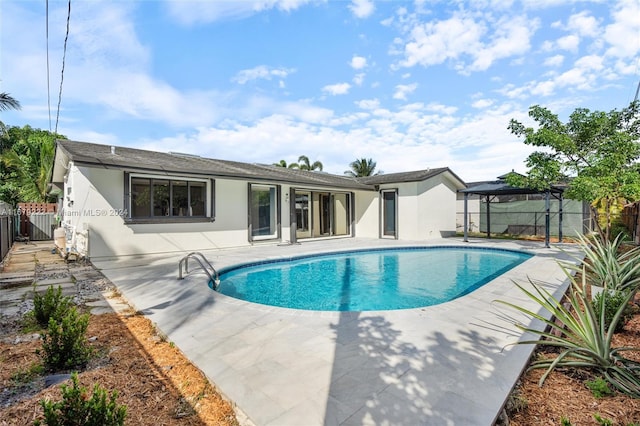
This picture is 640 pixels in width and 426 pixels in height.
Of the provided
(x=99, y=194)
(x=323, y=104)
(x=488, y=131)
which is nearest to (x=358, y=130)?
(x=323, y=104)

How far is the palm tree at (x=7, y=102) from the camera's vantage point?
11.2 metres

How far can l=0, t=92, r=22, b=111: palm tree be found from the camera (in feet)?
36.7

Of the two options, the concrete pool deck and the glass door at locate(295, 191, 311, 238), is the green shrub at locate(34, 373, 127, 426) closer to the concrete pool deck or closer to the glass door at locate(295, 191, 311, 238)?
the concrete pool deck

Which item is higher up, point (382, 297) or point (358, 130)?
point (358, 130)

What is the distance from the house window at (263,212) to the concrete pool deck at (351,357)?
778cm

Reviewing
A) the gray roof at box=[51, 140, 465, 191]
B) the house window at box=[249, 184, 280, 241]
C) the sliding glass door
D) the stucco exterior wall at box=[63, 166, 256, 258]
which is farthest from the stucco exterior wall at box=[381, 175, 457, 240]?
the stucco exterior wall at box=[63, 166, 256, 258]

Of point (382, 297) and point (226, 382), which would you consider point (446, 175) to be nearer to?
point (382, 297)

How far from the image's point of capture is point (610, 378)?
105 inches

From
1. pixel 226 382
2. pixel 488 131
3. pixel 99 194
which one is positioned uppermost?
pixel 488 131

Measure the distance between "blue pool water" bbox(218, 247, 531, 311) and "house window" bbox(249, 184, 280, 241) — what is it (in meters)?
3.38

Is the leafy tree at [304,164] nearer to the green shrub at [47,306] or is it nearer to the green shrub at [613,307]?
the green shrub at [47,306]

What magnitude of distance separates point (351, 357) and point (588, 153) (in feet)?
35.9

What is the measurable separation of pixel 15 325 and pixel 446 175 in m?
18.1

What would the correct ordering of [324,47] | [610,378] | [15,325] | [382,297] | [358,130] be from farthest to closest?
[358,130] < [324,47] < [382,297] < [15,325] < [610,378]
